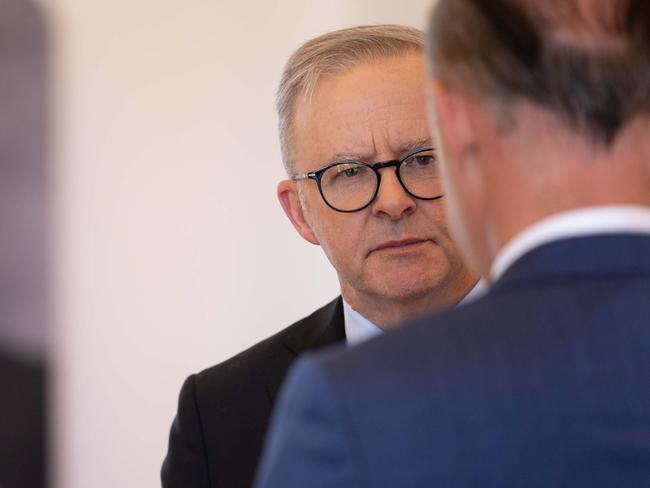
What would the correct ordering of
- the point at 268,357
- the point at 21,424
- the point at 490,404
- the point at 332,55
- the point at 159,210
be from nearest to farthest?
the point at 490,404
the point at 332,55
the point at 268,357
the point at 21,424
the point at 159,210

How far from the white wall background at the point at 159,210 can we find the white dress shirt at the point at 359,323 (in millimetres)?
1362

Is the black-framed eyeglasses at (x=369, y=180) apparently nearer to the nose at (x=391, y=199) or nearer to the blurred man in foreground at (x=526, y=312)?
the nose at (x=391, y=199)

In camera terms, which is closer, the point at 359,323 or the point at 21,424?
the point at 359,323

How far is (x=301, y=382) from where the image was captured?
1032mm

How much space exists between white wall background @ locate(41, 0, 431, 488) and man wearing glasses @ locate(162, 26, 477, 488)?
125 cm

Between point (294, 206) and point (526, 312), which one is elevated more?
point (294, 206)

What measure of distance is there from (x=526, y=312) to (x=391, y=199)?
47.3 inches

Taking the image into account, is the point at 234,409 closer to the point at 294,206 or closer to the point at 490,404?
the point at 294,206

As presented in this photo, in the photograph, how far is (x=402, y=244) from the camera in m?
2.24

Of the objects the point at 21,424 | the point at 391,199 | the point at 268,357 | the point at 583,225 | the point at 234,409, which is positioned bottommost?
the point at 21,424

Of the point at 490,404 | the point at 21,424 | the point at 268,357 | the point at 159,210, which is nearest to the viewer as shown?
the point at 490,404

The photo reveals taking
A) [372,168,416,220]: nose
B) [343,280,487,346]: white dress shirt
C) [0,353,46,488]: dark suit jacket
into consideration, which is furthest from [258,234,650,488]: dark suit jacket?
[0,353,46,488]: dark suit jacket

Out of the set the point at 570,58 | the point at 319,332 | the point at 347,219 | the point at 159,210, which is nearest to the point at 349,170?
the point at 347,219

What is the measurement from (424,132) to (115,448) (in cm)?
193
